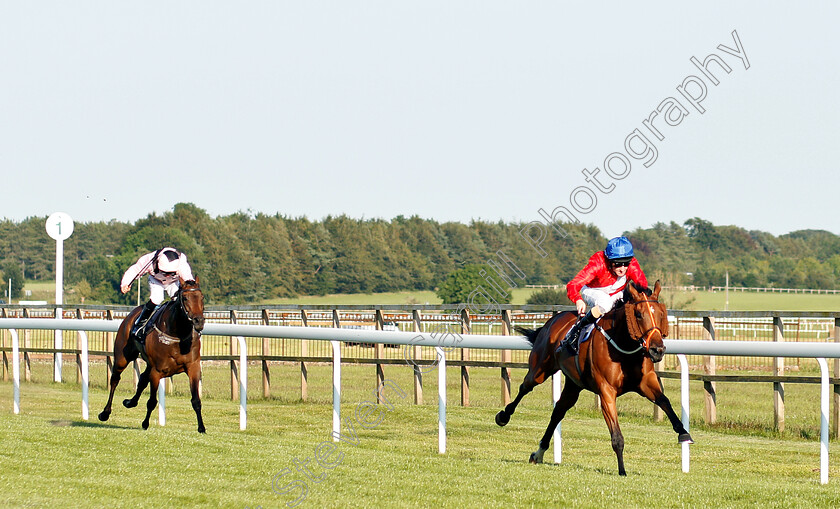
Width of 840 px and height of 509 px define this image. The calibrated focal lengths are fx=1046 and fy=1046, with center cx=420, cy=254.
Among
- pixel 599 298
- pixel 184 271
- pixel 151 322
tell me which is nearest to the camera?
pixel 599 298

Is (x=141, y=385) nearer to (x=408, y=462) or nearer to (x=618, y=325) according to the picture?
(x=408, y=462)

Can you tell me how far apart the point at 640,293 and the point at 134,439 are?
3.63 meters

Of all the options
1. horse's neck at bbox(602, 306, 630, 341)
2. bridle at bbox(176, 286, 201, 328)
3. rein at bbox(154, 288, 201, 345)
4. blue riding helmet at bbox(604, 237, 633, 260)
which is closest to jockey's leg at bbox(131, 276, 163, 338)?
rein at bbox(154, 288, 201, 345)

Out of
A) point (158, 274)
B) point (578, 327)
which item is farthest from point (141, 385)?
point (578, 327)

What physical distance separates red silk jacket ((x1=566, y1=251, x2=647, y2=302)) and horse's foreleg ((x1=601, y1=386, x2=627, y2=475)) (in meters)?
0.73

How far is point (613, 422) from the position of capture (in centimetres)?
630

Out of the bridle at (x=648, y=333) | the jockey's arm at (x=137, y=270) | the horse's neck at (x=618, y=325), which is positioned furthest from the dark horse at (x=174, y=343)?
the bridle at (x=648, y=333)

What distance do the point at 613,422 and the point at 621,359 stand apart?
397 millimetres

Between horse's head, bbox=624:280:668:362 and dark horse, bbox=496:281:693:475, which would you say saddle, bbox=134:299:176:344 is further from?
horse's head, bbox=624:280:668:362

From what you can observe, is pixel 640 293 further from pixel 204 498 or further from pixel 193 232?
pixel 193 232

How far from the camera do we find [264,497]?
535cm

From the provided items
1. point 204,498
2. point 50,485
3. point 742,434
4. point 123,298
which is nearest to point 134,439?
point 50,485

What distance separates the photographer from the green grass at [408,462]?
5.33 m

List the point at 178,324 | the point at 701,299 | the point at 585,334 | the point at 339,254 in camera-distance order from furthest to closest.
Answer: the point at 339,254
the point at 701,299
the point at 178,324
the point at 585,334
